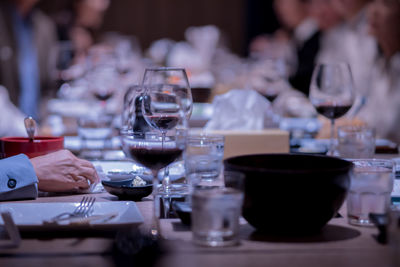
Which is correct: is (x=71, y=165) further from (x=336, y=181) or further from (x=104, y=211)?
(x=336, y=181)

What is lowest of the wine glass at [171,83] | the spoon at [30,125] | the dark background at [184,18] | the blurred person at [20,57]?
the spoon at [30,125]

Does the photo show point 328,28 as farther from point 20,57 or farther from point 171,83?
point 171,83

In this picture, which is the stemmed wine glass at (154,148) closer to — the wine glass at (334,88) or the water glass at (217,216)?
the water glass at (217,216)

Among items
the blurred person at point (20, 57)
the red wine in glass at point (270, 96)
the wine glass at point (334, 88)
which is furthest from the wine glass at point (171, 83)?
the blurred person at point (20, 57)

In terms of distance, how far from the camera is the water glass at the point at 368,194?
0.88 metres

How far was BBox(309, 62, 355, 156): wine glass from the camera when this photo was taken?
5.23ft

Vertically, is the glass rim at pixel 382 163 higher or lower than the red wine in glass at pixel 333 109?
lower

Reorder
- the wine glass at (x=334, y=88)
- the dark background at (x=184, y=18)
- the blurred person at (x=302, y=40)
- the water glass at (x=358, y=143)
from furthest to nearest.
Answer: the dark background at (x=184, y=18)
the blurred person at (x=302, y=40)
the wine glass at (x=334, y=88)
the water glass at (x=358, y=143)

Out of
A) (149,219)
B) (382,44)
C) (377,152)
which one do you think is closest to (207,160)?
(149,219)

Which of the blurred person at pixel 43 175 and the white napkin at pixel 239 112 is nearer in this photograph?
the blurred person at pixel 43 175

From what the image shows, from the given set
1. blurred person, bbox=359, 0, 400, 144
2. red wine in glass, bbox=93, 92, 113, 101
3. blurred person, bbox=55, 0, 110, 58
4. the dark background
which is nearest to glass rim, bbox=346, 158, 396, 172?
red wine in glass, bbox=93, 92, 113, 101

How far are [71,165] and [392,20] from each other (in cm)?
376

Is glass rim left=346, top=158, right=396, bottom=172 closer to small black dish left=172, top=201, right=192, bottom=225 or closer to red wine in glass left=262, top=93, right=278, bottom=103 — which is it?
small black dish left=172, top=201, right=192, bottom=225

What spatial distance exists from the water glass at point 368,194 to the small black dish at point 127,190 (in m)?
0.39
